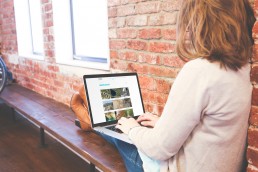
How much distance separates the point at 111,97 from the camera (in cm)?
172

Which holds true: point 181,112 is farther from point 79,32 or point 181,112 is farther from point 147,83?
point 79,32

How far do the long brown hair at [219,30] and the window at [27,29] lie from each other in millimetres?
3260

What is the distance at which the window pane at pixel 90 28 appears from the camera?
2.73 meters

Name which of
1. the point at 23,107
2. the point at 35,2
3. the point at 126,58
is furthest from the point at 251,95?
the point at 35,2

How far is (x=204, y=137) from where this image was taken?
101 centimetres

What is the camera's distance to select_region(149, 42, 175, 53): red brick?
1752 millimetres

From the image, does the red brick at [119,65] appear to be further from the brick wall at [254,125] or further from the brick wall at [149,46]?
the brick wall at [254,125]

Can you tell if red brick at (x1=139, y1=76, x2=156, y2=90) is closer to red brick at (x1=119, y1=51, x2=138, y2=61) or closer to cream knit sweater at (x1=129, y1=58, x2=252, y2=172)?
red brick at (x1=119, y1=51, x2=138, y2=61)

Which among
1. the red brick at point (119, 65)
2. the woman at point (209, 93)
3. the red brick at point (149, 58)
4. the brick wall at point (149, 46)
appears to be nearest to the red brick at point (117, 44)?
the brick wall at point (149, 46)

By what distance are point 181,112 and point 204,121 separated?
0.09 meters

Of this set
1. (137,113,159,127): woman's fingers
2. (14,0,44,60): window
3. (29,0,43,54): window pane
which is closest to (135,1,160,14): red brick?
(137,113,159,127): woman's fingers

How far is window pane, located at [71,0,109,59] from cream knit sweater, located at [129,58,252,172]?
1788 millimetres

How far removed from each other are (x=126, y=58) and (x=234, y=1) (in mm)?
1224

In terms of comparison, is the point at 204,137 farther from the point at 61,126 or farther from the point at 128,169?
the point at 61,126
